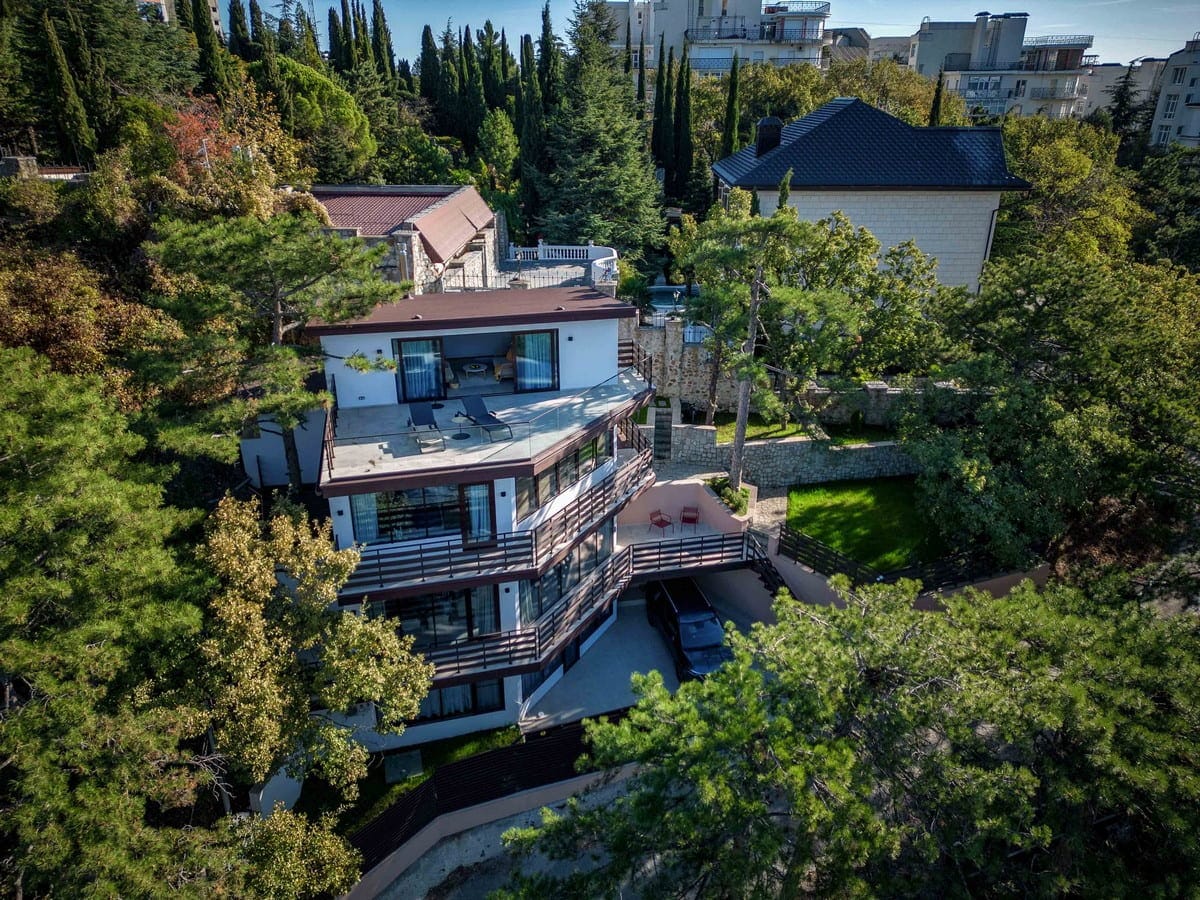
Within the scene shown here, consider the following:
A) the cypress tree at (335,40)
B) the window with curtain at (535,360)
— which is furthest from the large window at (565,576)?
the cypress tree at (335,40)

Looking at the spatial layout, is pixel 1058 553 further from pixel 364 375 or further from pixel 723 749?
pixel 364 375

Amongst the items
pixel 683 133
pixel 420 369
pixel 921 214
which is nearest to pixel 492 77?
Result: pixel 683 133

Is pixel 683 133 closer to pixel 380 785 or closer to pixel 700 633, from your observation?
pixel 700 633

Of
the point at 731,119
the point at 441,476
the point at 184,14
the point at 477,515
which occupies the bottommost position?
the point at 477,515

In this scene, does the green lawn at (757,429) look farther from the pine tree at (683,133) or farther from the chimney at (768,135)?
the pine tree at (683,133)

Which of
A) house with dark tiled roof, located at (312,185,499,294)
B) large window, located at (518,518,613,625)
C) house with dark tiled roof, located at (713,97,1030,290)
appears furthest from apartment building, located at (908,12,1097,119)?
large window, located at (518,518,613,625)

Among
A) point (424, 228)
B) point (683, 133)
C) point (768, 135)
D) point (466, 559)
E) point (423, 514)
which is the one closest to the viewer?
point (466, 559)
